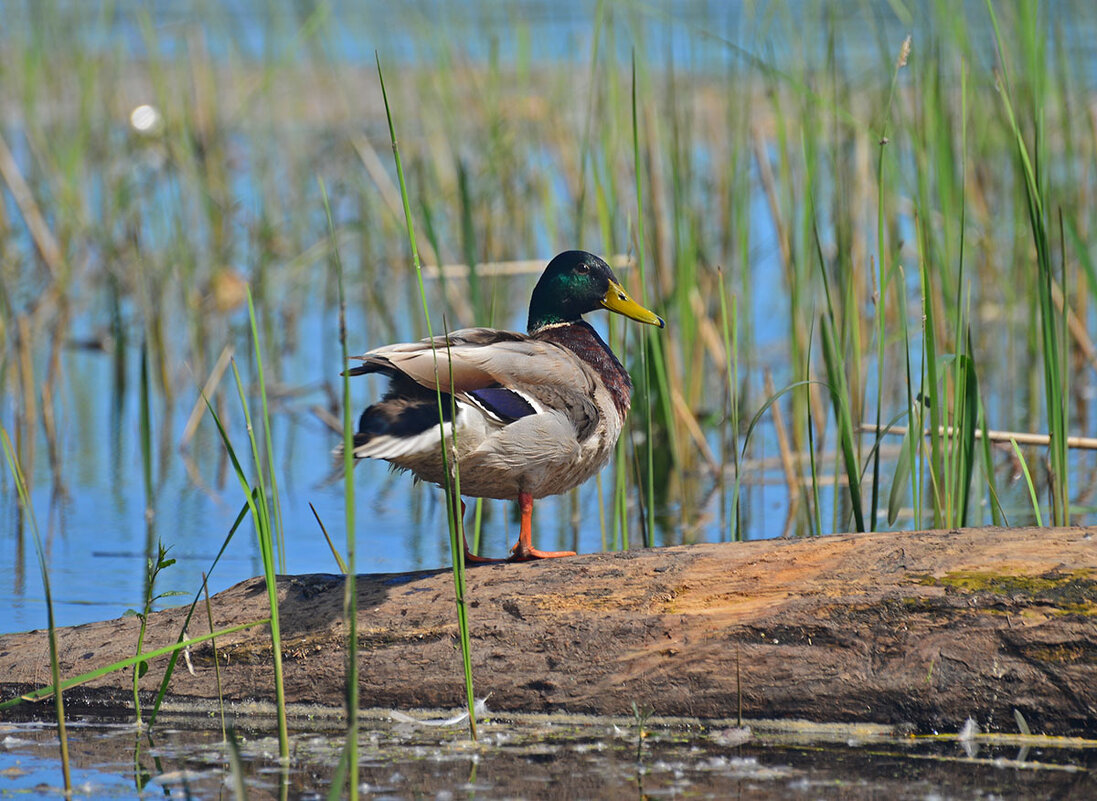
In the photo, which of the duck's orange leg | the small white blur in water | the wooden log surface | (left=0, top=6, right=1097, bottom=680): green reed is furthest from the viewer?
the small white blur in water

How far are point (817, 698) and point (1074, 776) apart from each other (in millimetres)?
562

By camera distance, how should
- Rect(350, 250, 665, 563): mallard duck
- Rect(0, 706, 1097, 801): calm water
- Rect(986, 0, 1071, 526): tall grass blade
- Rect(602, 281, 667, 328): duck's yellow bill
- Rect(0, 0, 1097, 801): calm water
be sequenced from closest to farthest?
Rect(0, 706, 1097, 801): calm water < Rect(0, 0, 1097, 801): calm water < Rect(350, 250, 665, 563): mallard duck < Rect(986, 0, 1071, 526): tall grass blade < Rect(602, 281, 667, 328): duck's yellow bill

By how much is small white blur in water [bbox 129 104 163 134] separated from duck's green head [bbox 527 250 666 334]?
636cm

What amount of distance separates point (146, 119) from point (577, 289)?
23.6 ft

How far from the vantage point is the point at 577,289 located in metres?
4.26

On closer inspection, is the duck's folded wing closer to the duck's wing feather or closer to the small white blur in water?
the duck's wing feather

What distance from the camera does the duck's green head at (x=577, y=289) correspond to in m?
4.25

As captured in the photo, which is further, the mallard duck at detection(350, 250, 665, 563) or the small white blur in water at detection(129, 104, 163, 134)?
the small white blur in water at detection(129, 104, 163, 134)

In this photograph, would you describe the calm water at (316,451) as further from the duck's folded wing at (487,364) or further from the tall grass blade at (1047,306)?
the tall grass blade at (1047,306)

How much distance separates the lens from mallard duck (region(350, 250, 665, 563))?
3.29 m

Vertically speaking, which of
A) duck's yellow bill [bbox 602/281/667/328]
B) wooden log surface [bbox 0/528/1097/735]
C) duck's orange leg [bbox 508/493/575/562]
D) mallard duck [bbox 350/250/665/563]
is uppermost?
duck's yellow bill [bbox 602/281/667/328]

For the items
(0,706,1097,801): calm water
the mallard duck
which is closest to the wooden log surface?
(0,706,1097,801): calm water

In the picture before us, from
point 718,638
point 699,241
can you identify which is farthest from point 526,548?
point 699,241

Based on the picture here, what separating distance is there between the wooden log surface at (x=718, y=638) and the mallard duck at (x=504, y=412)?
286mm
